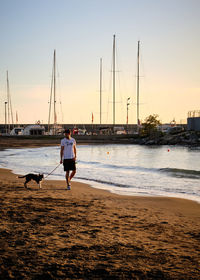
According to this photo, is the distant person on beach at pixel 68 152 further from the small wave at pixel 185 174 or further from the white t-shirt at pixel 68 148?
the small wave at pixel 185 174

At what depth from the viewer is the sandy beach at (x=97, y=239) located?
3.72 meters

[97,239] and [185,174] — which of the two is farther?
[185,174]

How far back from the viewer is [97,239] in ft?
16.0

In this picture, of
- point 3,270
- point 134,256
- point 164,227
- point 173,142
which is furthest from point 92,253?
point 173,142

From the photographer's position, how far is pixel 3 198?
26.7 ft

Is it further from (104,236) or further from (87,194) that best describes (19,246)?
(87,194)

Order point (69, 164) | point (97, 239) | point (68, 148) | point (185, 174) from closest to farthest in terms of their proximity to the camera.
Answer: point (97, 239), point (68, 148), point (69, 164), point (185, 174)

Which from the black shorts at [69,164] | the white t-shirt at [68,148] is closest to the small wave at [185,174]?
the black shorts at [69,164]

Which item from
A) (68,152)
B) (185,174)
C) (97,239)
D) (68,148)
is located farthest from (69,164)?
(185,174)

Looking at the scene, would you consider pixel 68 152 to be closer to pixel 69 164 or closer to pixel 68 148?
pixel 68 148

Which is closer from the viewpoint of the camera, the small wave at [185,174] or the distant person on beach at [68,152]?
the distant person on beach at [68,152]

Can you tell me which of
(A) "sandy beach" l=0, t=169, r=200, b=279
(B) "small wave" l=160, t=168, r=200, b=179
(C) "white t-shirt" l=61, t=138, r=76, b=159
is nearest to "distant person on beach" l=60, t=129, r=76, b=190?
(C) "white t-shirt" l=61, t=138, r=76, b=159

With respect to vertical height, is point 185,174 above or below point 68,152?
below

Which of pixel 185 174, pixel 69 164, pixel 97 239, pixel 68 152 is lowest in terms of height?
pixel 185 174
